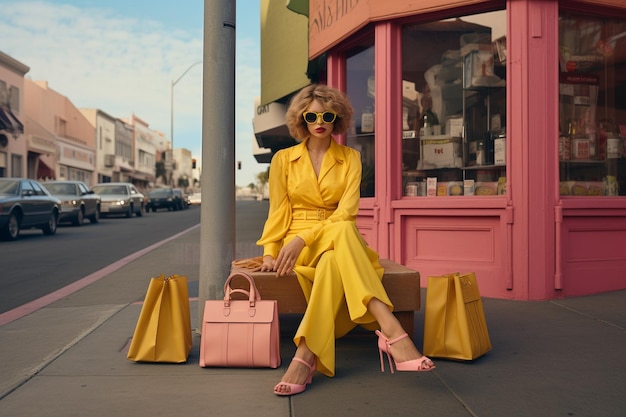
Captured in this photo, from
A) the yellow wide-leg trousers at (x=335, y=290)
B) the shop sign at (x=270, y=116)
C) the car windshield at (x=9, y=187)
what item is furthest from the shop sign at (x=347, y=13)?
the car windshield at (x=9, y=187)

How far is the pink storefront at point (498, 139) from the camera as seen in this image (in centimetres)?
629

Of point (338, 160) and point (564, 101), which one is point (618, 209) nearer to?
point (564, 101)

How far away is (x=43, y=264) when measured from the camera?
10.0 m

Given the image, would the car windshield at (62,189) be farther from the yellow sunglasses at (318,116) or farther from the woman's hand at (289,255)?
the woman's hand at (289,255)

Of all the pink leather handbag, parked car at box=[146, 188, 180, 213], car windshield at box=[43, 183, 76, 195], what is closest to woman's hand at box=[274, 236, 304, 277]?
the pink leather handbag

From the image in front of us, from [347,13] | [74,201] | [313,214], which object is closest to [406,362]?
[313,214]

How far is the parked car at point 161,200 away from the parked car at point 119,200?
821cm

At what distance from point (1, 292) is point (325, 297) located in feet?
17.0

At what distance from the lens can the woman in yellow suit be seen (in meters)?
3.57

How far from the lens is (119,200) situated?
26312mm

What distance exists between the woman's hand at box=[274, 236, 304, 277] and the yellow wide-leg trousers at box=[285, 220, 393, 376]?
0.39 ft

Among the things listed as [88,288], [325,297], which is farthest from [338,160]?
[88,288]

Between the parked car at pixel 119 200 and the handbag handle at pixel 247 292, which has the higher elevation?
the parked car at pixel 119 200

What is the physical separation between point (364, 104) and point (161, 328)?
4.69 metres
